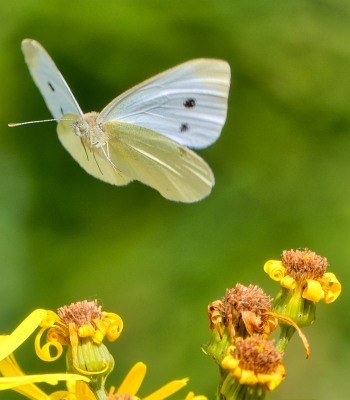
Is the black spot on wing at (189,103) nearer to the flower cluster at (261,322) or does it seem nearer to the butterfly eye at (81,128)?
Result: the butterfly eye at (81,128)

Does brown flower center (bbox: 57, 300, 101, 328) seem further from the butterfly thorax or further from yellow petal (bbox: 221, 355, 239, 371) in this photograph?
the butterfly thorax

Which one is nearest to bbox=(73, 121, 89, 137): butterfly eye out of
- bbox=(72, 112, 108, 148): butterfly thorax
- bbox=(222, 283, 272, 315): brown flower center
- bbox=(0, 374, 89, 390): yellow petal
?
bbox=(72, 112, 108, 148): butterfly thorax

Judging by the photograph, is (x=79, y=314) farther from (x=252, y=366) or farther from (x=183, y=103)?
(x=183, y=103)

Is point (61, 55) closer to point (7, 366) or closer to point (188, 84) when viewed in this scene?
point (188, 84)

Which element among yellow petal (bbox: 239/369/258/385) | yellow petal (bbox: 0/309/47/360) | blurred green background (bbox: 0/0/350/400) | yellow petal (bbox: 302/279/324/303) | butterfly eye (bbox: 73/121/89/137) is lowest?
yellow petal (bbox: 0/309/47/360)

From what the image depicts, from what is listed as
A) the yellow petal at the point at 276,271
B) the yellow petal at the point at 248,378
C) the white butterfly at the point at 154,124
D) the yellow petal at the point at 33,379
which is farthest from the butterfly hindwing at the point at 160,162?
the yellow petal at the point at 33,379

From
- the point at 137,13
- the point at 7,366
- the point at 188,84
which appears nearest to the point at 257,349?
the point at 7,366
